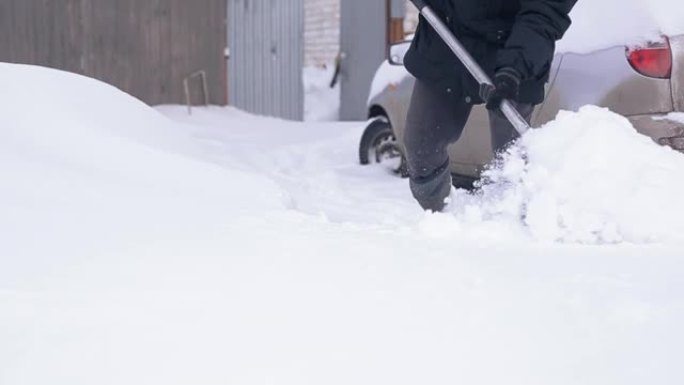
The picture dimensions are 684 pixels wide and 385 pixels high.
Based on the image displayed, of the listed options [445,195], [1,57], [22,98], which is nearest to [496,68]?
[445,195]

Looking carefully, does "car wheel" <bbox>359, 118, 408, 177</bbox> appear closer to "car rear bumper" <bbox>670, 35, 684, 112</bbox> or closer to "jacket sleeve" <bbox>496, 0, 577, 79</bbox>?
"car rear bumper" <bbox>670, 35, 684, 112</bbox>

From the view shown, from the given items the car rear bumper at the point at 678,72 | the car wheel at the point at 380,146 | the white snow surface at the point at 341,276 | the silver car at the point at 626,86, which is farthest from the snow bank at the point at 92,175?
the car wheel at the point at 380,146

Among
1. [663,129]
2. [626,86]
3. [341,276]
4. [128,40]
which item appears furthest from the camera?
[128,40]

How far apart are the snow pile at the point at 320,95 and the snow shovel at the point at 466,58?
273 inches

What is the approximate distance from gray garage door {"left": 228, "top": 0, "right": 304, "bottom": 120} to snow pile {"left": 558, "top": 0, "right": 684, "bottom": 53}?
264 inches

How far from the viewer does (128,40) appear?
10844 mm

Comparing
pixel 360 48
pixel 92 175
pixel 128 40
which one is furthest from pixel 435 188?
pixel 128 40

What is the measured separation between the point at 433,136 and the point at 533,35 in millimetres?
627

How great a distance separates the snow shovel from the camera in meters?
2.84

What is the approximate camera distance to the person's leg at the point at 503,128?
302cm

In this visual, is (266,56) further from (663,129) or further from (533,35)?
(533,35)

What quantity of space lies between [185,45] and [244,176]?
7.64 meters

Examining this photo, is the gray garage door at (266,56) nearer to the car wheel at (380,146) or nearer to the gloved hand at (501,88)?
the car wheel at (380,146)

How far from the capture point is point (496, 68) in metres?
2.87
